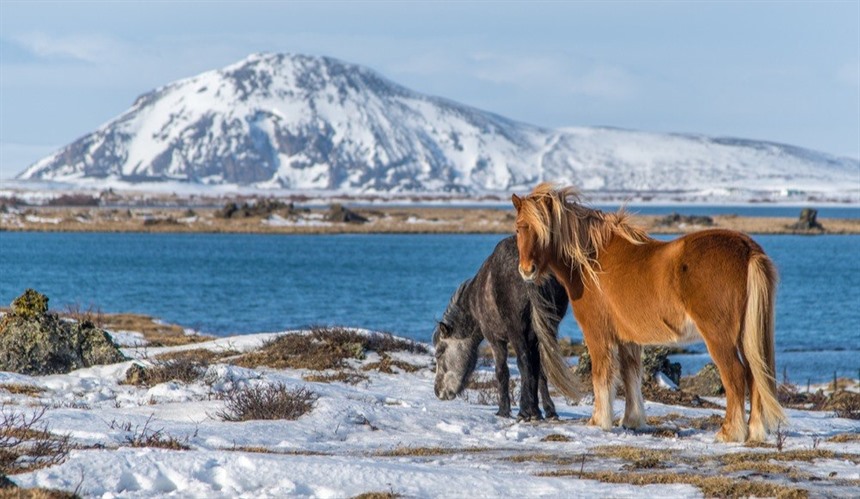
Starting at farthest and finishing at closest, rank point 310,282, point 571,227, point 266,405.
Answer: point 310,282 → point 571,227 → point 266,405

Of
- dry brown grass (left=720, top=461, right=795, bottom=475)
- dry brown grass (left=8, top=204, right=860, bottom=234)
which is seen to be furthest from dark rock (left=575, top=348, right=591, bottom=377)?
dry brown grass (left=8, top=204, right=860, bottom=234)

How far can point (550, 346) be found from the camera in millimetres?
12609

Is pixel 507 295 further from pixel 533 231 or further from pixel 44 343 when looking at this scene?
pixel 44 343

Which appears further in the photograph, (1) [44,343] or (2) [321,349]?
(2) [321,349]

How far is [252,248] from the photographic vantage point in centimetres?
9519

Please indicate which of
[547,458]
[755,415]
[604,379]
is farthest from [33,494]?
[755,415]

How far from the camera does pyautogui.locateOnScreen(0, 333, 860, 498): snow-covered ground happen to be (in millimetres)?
8000

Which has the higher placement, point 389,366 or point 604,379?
point 604,379

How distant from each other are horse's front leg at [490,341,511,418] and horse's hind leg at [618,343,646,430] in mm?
1420

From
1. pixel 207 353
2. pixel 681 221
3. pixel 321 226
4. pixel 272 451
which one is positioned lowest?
pixel 321 226

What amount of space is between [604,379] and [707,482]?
3352mm

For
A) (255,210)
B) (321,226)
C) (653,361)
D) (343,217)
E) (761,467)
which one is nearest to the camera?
(761,467)

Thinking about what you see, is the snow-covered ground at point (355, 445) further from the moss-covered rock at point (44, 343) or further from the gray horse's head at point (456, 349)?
the moss-covered rock at point (44, 343)

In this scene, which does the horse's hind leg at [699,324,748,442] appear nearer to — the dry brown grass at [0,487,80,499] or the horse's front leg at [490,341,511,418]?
the horse's front leg at [490,341,511,418]
